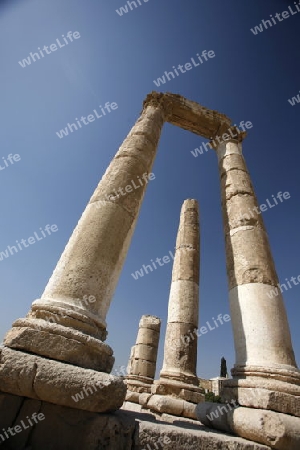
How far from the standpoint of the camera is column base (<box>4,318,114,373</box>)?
10.1ft

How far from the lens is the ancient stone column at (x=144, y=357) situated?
11414mm

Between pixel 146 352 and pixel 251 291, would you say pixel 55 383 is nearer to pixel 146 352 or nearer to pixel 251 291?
pixel 251 291

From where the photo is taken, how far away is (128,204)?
5285mm

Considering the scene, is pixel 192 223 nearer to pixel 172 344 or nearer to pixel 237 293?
pixel 172 344

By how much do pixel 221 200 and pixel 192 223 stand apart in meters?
4.82

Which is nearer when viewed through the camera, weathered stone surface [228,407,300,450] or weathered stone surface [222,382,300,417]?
weathered stone surface [228,407,300,450]

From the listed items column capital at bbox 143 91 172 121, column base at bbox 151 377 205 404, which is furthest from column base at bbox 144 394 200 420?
column capital at bbox 143 91 172 121

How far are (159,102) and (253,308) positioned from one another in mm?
7316

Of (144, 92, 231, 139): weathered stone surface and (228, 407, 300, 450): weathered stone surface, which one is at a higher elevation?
(144, 92, 231, 139): weathered stone surface

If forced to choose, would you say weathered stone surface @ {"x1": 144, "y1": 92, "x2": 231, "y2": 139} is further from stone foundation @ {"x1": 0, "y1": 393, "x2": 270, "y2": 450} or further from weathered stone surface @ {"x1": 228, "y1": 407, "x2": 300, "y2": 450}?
stone foundation @ {"x1": 0, "y1": 393, "x2": 270, "y2": 450}

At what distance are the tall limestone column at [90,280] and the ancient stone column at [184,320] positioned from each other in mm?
5298

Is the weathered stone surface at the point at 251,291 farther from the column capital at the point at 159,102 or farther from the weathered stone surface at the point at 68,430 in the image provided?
the column capital at the point at 159,102


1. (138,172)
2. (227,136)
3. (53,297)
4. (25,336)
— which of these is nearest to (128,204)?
(138,172)

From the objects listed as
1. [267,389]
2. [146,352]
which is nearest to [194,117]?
[267,389]
